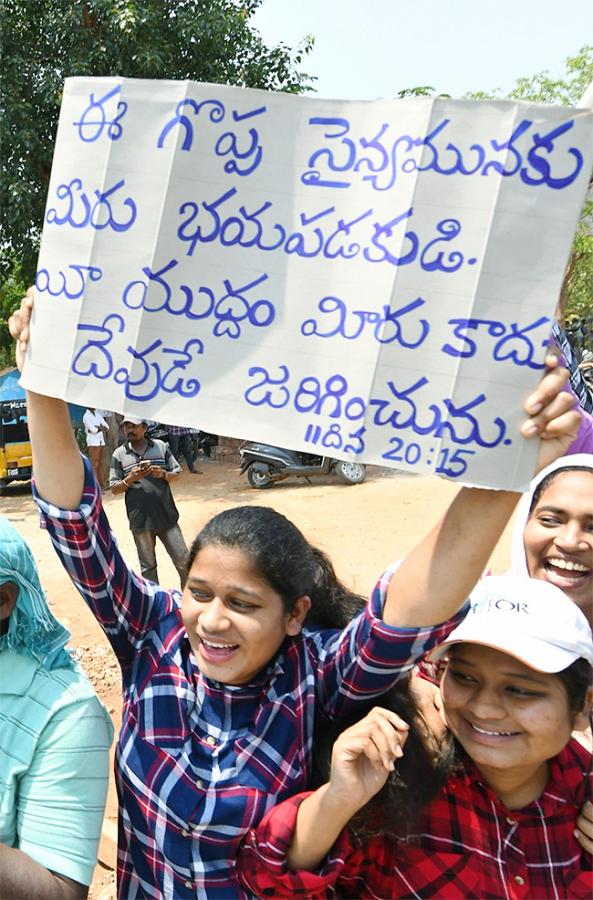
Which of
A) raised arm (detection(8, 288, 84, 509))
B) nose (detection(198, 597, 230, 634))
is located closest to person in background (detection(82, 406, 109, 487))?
raised arm (detection(8, 288, 84, 509))

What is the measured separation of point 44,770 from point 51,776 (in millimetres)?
18

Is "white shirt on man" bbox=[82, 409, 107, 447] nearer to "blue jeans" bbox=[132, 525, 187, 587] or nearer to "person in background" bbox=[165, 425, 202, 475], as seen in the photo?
"person in background" bbox=[165, 425, 202, 475]

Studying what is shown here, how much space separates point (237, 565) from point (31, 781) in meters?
0.57

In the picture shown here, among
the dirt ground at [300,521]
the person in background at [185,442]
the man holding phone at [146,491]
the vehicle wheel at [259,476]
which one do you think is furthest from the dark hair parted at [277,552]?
the person in background at [185,442]

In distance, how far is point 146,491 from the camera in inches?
221

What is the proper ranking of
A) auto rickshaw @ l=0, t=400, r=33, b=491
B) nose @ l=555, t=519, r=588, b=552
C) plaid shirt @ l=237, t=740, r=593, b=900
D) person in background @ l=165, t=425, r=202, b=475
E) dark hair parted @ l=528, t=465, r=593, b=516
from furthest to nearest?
person in background @ l=165, t=425, r=202, b=475 < auto rickshaw @ l=0, t=400, r=33, b=491 < dark hair parted @ l=528, t=465, r=593, b=516 < nose @ l=555, t=519, r=588, b=552 < plaid shirt @ l=237, t=740, r=593, b=900

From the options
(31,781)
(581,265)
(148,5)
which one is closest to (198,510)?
(148,5)

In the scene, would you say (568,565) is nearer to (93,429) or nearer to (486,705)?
(486,705)

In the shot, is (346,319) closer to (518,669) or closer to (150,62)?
(518,669)

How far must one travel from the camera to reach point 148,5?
9.25 m

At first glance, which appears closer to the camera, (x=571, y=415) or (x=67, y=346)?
(x=571, y=415)

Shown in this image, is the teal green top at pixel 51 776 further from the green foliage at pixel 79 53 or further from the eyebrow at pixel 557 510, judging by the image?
the green foliage at pixel 79 53

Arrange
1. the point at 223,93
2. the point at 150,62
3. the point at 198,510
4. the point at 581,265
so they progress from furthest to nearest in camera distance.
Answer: the point at 581,265, the point at 198,510, the point at 150,62, the point at 223,93

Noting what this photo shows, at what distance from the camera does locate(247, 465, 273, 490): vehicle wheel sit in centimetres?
1078
